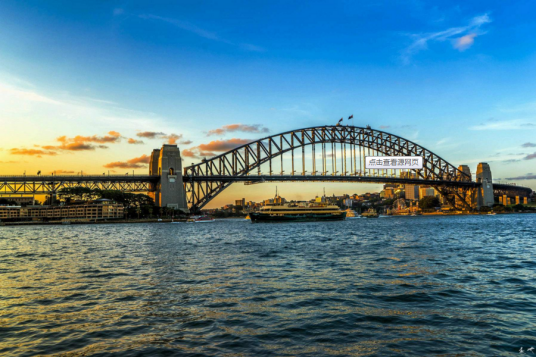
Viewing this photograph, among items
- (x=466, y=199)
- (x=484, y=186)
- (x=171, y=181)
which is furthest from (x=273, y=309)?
(x=466, y=199)

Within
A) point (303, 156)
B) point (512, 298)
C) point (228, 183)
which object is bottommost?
point (512, 298)

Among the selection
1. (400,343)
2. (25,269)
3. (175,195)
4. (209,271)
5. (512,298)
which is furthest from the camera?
(175,195)

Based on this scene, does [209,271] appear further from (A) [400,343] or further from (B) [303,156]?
(B) [303,156]

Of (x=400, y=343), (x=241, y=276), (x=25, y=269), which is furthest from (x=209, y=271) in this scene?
(x=400, y=343)

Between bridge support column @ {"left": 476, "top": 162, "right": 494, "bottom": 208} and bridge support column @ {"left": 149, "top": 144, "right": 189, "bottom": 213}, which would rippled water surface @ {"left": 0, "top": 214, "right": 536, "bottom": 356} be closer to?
bridge support column @ {"left": 149, "top": 144, "right": 189, "bottom": 213}

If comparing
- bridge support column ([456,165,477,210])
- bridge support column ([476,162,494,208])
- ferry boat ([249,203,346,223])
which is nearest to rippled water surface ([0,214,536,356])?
ferry boat ([249,203,346,223])

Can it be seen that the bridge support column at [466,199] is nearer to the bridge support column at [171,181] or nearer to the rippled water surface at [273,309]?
the bridge support column at [171,181]
